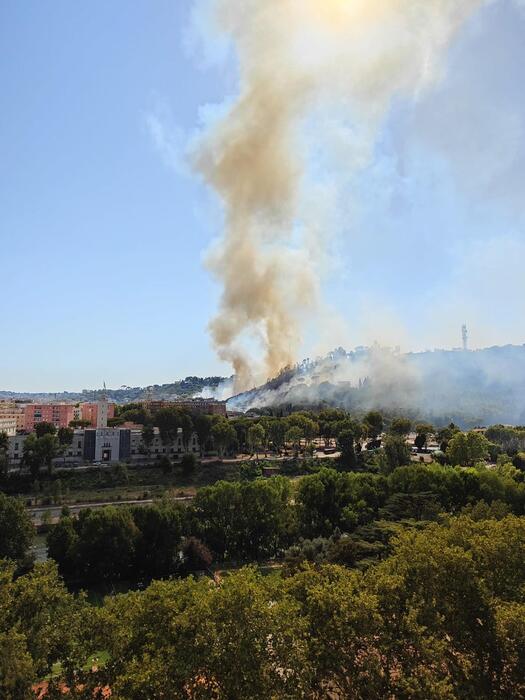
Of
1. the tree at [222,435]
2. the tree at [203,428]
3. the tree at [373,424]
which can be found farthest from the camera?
the tree at [373,424]

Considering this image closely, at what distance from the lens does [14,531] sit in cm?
2919

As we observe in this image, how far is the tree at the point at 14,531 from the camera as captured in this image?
93.6 feet

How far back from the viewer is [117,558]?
91.9 feet

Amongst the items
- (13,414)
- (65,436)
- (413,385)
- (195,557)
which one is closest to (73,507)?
(195,557)

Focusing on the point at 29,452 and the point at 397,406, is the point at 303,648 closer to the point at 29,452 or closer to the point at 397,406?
the point at 29,452

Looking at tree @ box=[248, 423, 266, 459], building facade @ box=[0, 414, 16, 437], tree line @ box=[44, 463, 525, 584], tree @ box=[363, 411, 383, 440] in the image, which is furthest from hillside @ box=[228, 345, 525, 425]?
tree line @ box=[44, 463, 525, 584]

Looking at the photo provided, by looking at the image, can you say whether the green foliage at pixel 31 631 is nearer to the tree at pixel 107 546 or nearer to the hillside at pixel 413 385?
the tree at pixel 107 546

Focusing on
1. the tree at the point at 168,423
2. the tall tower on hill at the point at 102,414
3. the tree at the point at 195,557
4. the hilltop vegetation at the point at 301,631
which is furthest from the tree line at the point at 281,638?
the tall tower on hill at the point at 102,414

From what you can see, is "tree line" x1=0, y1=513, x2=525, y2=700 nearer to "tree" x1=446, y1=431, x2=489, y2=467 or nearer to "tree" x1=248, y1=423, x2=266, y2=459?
"tree" x1=446, y1=431, x2=489, y2=467

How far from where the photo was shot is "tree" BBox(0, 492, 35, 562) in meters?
28.5

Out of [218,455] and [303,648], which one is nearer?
[303,648]

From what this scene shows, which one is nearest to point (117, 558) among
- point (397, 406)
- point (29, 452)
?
point (29, 452)

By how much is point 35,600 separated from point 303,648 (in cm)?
705

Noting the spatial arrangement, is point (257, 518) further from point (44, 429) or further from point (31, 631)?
point (44, 429)
